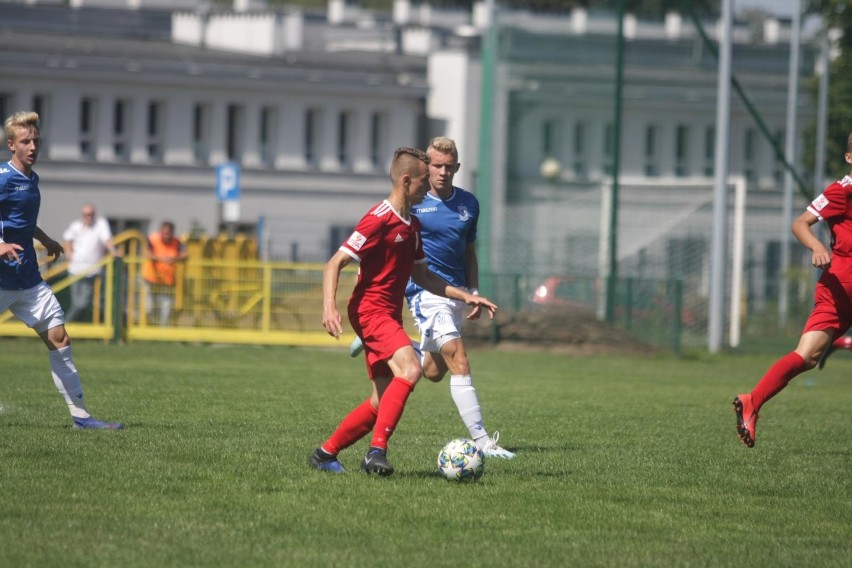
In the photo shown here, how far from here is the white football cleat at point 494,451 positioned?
10453mm

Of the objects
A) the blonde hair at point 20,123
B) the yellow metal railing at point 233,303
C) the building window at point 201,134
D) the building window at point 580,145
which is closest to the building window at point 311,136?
the building window at point 201,134

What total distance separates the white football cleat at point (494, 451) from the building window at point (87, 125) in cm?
5182

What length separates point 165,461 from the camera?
9.54 meters

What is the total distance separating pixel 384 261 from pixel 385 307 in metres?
0.27

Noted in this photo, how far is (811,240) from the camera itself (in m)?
10.1

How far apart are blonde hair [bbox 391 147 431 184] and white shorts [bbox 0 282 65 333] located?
11.1 feet

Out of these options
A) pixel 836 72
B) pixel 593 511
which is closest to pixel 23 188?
pixel 593 511

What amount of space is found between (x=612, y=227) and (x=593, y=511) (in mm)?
18639

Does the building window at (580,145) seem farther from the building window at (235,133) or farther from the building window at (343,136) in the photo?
the building window at (343,136)

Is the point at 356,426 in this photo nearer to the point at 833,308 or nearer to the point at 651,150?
the point at 833,308

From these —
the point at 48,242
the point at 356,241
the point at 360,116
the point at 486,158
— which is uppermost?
the point at 360,116

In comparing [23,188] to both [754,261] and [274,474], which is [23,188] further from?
[754,261]

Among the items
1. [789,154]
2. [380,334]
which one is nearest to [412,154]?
[380,334]

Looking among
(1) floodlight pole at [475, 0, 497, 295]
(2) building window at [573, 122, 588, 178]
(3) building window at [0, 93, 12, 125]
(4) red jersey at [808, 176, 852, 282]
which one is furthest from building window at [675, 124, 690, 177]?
(3) building window at [0, 93, 12, 125]
